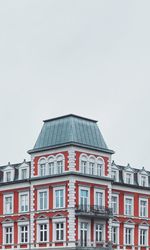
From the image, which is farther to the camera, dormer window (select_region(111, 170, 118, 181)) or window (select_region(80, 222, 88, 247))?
dormer window (select_region(111, 170, 118, 181))

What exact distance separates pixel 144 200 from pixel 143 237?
4.42 m

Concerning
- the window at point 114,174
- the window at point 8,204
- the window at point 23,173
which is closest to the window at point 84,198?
the window at point 114,174

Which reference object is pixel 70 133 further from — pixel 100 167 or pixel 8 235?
pixel 8 235

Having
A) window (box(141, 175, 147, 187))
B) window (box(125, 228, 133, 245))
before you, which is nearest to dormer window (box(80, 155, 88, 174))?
window (box(125, 228, 133, 245))

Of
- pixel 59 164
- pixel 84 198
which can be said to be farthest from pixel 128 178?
pixel 59 164

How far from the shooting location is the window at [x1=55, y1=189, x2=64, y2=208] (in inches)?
2630

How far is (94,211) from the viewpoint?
66.9 meters

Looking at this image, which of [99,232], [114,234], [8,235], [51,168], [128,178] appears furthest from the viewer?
[128,178]

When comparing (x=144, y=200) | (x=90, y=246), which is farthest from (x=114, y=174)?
(x=90, y=246)

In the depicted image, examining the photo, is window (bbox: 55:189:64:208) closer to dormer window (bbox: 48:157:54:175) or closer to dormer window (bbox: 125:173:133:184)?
dormer window (bbox: 48:157:54:175)

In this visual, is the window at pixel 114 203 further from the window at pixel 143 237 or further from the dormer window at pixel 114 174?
the window at pixel 143 237

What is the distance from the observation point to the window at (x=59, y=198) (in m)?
66.8

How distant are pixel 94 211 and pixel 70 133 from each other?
8461 mm

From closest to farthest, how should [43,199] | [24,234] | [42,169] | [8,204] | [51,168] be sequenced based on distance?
1. [51,168]
2. [43,199]
3. [42,169]
4. [24,234]
5. [8,204]
